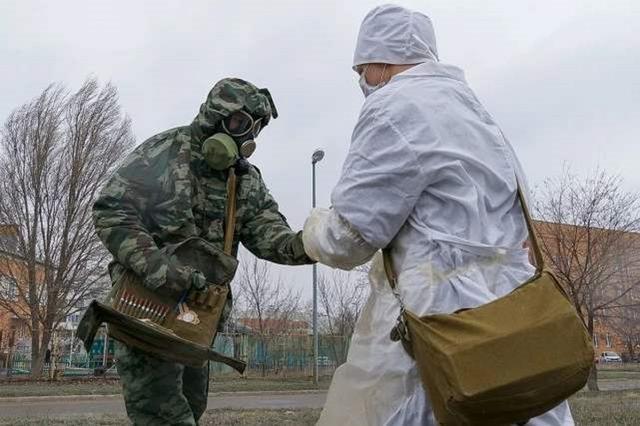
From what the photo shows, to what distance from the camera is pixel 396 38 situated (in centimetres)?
220

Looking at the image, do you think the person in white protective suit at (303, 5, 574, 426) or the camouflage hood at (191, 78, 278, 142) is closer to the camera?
the person in white protective suit at (303, 5, 574, 426)

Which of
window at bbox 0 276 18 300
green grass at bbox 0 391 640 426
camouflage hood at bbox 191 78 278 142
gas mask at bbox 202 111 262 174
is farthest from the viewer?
window at bbox 0 276 18 300

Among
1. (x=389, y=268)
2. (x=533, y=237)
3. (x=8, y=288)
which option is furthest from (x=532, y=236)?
(x=8, y=288)

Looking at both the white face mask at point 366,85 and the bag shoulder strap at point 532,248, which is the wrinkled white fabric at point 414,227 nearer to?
the bag shoulder strap at point 532,248

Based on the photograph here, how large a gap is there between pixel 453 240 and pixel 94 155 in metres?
26.6

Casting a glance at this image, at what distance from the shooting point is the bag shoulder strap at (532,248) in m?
1.86

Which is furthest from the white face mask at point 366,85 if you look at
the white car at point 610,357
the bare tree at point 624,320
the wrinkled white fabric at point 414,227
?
the white car at point 610,357

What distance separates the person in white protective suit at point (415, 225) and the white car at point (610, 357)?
6389cm

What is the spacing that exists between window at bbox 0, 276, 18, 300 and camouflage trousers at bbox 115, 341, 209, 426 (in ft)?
84.0

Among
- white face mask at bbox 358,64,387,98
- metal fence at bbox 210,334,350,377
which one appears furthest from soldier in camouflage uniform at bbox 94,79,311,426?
metal fence at bbox 210,334,350,377

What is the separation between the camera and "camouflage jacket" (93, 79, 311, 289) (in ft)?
8.52

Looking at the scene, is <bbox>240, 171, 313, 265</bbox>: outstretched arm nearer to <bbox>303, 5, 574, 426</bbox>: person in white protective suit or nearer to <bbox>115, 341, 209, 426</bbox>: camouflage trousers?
<bbox>115, 341, 209, 426</bbox>: camouflage trousers

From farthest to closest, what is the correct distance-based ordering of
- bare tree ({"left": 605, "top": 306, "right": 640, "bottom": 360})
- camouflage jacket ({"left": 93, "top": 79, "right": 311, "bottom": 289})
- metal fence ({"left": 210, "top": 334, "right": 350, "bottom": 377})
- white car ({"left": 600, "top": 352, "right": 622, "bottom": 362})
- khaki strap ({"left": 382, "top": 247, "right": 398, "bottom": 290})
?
white car ({"left": 600, "top": 352, "right": 622, "bottom": 362})
metal fence ({"left": 210, "top": 334, "right": 350, "bottom": 377})
bare tree ({"left": 605, "top": 306, "right": 640, "bottom": 360})
camouflage jacket ({"left": 93, "top": 79, "right": 311, "bottom": 289})
khaki strap ({"left": 382, "top": 247, "right": 398, "bottom": 290})

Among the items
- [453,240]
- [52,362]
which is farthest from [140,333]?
[52,362]
